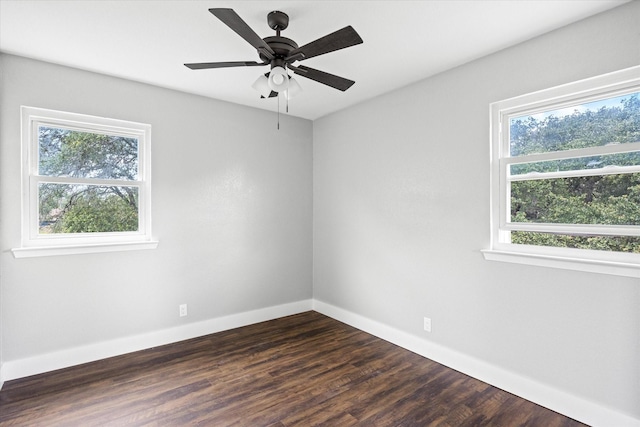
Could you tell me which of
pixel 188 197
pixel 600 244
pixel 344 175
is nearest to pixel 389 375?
pixel 600 244

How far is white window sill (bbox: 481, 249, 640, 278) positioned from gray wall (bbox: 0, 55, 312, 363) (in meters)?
2.52

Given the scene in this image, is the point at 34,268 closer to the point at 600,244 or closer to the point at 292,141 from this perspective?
the point at 292,141

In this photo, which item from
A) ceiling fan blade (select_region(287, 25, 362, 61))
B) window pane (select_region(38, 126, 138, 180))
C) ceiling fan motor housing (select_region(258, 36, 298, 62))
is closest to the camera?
ceiling fan blade (select_region(287, 25, 362, 61))

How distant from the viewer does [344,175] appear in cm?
405

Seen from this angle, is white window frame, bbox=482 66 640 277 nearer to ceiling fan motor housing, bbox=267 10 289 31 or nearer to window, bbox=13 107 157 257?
ceiling fan motor housing, bbox=267 10 289 31

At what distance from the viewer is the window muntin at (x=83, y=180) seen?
9.09 ft

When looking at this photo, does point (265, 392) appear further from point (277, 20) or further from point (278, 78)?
point (277, 20)

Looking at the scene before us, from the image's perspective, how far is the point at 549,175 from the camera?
2363 mm

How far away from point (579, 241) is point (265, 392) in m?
2.52

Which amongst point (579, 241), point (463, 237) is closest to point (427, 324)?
point (463, 237)

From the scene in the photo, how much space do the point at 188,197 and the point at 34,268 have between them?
1403 mm

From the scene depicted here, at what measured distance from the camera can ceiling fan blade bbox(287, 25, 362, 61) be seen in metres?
1.67

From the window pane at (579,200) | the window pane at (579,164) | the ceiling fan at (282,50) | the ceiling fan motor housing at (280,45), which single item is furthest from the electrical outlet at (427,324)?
the ceiling fan motor housing at (280,45)

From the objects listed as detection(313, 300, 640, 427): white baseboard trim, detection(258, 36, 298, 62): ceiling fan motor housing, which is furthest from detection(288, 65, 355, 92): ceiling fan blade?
detection(313, 300, 640, 427): white baseboard trim
